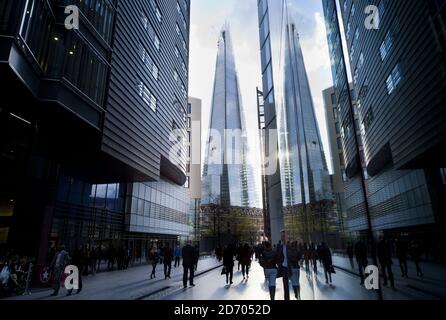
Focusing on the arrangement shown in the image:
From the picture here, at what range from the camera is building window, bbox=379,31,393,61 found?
13.9 meters

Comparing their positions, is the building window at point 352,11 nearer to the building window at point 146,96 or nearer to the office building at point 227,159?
the building window at point 146,96

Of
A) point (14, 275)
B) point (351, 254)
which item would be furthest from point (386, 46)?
point (14, 275)

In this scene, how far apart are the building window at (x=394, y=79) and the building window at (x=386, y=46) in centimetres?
107

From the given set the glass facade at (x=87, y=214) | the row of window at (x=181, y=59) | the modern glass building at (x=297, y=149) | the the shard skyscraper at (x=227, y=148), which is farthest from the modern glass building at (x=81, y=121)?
the the shard skyscraper at (x=227, y=148)

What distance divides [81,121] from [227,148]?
5147cm

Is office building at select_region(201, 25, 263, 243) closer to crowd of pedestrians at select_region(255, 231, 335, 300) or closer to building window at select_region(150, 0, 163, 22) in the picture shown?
building window at select_region(150, 0, 163, 22)

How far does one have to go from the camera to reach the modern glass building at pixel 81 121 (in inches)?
471

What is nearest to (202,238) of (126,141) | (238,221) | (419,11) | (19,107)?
(238,221)

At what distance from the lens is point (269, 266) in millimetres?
7406

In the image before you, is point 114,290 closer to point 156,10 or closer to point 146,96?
Result: point 146,96

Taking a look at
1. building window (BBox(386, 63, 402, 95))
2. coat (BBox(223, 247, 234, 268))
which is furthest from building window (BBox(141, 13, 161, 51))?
coat (BBox(223, 247, 234, 268))

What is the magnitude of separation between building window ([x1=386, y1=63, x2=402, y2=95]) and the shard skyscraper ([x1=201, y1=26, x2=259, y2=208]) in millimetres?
47176

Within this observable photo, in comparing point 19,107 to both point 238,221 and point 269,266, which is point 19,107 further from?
point 238,221

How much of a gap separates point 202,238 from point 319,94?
59277 mm
